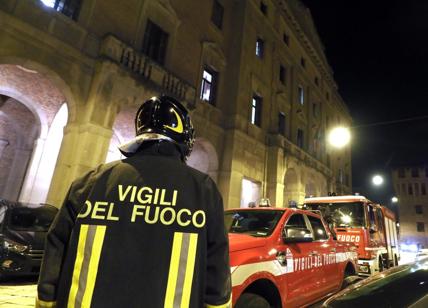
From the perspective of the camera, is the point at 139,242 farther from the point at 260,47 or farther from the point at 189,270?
the point at 260,47

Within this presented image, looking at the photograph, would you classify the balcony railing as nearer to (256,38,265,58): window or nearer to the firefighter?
(256,38,265,58): window

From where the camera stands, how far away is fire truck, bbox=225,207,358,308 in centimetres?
339

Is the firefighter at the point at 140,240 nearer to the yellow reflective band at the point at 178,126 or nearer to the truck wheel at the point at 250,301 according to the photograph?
the yellow reflective band at the point at 178,126

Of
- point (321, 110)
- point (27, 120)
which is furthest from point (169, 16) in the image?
point (321, 110)

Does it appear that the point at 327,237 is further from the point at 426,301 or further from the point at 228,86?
the point at 228,86

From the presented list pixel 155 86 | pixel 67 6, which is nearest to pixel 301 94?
pixel 155 86

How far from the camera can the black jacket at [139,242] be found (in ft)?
4.51

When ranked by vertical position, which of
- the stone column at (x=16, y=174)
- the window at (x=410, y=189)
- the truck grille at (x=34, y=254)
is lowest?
the truck grille at (x=34, y=254)

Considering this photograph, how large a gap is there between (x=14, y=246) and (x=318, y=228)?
20.3 ft

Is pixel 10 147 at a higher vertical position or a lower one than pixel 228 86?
lower

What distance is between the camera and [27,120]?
43.9 feet

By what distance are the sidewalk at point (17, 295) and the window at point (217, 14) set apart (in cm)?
1421

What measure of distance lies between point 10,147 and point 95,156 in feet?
25.9

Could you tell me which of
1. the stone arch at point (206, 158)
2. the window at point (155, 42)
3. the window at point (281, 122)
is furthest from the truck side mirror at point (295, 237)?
the window at point (281, 122)
